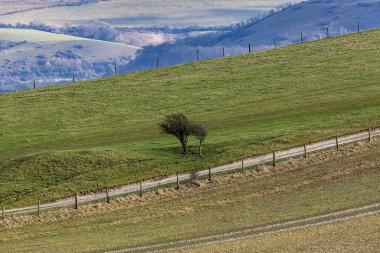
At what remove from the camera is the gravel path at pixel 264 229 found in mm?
55594

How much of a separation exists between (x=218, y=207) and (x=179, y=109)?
4657 cm

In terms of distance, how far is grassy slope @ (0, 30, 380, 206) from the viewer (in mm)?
82688

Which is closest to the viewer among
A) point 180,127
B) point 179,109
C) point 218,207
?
point 218,207

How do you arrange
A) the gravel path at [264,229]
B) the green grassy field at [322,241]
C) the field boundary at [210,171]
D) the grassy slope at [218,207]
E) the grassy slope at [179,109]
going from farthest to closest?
the grassy slope at [179,109] → the field boundary at [210,171] → the grassy slope at [218,207] → the gravel path at [264,229] → the green grassy field at [322,241]

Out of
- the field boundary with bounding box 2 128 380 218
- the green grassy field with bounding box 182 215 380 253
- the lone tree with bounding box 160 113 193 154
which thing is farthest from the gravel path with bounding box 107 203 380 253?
the lone tree with bounding box 160 113 193 154

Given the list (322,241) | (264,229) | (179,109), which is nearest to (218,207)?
(264,229)

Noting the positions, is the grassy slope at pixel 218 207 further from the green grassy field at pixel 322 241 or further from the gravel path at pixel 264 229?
the gravel path at pixel 264 229

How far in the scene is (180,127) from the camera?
284 feet

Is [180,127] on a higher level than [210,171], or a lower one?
higher

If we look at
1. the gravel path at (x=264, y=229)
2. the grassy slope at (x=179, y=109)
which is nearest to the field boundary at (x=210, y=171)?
the grassy slope at (x=179, y=109)

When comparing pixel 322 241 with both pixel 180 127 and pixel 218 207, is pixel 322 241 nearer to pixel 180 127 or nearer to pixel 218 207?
pixel 218 207

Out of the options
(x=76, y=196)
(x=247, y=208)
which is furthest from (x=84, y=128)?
(x=247, y=208)

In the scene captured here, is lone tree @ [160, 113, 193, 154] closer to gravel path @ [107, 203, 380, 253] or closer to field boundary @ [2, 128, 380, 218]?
field boundary @ [2, 128, 380, 218]

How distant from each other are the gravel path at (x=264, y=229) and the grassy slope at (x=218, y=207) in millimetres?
1280
